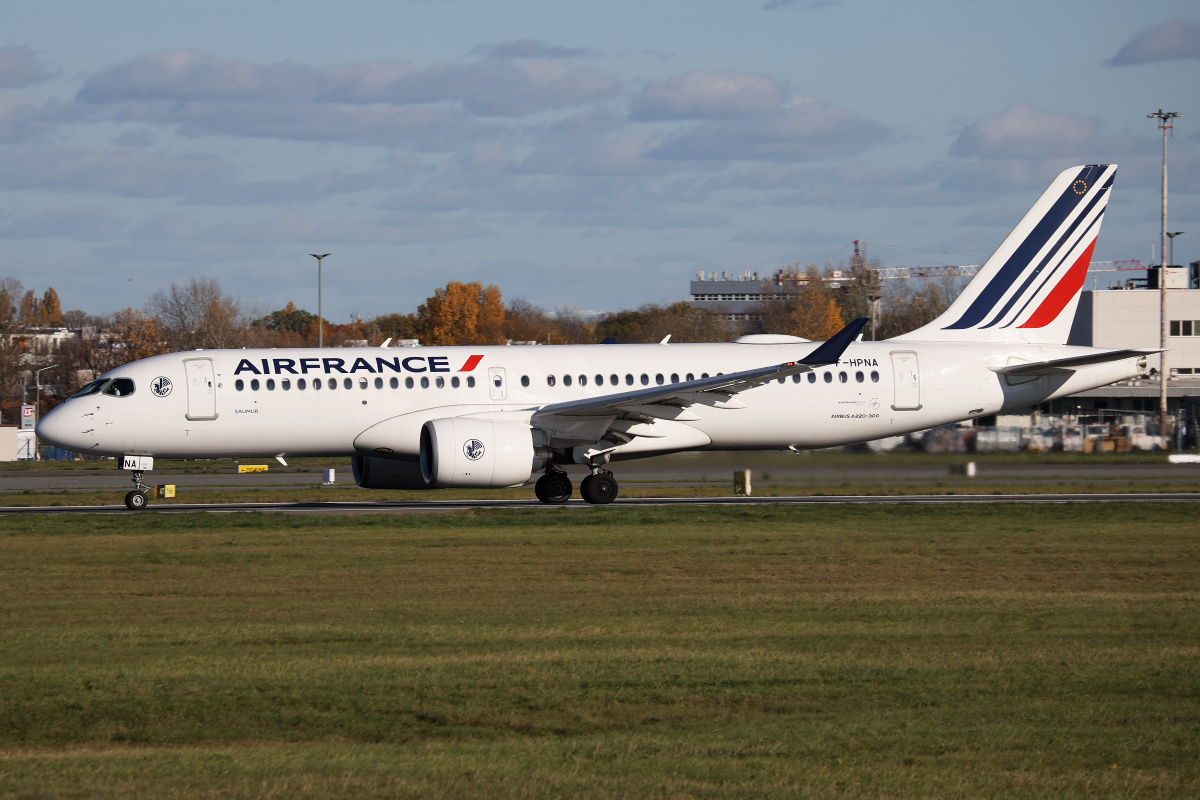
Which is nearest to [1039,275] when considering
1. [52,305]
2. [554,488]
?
[554,488]

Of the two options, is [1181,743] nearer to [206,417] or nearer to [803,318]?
[206,417]

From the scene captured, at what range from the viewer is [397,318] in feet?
468

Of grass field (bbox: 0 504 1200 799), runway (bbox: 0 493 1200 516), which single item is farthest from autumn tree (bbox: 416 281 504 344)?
grass field (bbox: 0 504 1200 799)

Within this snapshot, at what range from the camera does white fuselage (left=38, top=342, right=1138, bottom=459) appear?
25.5 meters

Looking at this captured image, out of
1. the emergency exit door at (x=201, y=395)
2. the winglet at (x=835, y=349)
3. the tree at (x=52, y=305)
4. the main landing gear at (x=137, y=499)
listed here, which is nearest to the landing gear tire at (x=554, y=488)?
the winglet at (x=835, y=349)

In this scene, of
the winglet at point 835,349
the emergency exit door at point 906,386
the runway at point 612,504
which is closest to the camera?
the winglet at point 835,349

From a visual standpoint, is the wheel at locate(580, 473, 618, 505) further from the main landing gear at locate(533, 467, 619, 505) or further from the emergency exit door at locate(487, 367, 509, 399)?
the emergency exit door at locate(487, 367, 509, 399)

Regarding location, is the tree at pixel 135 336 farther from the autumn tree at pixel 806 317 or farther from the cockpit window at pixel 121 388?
the autumn tree at pixel 806 317

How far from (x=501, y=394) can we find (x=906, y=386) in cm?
892

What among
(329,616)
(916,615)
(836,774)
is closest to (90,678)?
(329,616)

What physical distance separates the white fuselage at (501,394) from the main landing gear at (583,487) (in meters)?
→ 0.70

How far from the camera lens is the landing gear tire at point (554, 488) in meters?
26.1

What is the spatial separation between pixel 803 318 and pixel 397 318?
50185mm

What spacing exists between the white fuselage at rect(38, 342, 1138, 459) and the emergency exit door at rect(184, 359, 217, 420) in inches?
0.8
